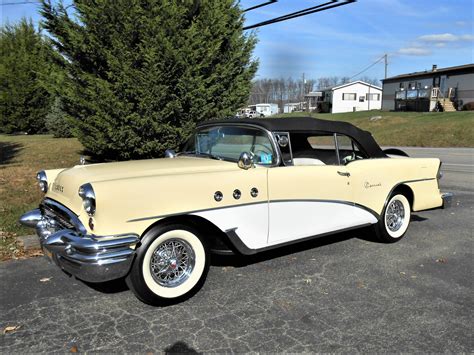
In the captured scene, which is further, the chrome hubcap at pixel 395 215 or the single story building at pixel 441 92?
the single story building at pixel 441 92

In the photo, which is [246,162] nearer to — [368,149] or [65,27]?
[368,149]

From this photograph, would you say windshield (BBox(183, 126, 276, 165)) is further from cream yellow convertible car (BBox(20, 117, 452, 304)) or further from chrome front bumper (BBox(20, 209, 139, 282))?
chrome front bumper (BBox(20, 209, 139, 282))

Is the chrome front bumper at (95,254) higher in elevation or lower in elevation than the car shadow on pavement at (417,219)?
higher

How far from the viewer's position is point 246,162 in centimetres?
395

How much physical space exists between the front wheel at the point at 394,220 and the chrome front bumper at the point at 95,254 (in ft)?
10.6

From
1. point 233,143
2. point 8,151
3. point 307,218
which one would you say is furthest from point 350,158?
point 8,151

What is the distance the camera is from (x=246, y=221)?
12.9 ft

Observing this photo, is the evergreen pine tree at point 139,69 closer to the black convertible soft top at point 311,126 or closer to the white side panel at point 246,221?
the black convertible soft top at point 311,126

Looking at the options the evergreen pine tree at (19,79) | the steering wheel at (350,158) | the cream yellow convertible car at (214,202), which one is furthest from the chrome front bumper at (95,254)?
the evergreen pine tree at (19,79)

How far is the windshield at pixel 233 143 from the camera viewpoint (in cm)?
435

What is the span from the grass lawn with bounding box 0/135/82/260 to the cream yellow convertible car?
59.5 inches

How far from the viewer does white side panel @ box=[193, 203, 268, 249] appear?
3787 mm

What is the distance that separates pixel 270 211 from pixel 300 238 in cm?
52

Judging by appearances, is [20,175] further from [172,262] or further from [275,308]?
[275,308]
